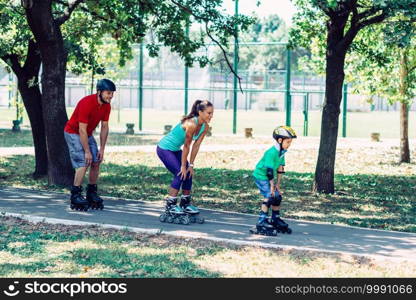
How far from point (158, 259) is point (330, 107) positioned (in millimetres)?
6871

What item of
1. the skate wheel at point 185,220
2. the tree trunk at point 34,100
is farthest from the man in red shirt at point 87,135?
the tree trunk at point 34,100

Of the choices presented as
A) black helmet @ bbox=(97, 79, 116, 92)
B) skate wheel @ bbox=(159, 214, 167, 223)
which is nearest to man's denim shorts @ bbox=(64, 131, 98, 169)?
black helmet @ bbox=(97, 79, 116, 92)

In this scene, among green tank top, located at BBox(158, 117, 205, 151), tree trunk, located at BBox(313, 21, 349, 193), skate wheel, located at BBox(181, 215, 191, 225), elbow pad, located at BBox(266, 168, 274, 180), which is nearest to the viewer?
elbow pad, located at BBox(266, 168, 274, 180)

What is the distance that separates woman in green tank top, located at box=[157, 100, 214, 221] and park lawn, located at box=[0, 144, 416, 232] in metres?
1.90

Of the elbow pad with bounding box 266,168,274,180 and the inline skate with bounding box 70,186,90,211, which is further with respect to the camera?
the inline skate with bounding box 70,186,90,211

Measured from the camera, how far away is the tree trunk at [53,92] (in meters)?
12.4

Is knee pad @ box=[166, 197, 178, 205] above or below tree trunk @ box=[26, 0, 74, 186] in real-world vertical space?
below

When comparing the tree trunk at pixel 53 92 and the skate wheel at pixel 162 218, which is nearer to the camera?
the skate wheel at pixel 162 218

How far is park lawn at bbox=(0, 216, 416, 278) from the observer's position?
22.2 feet

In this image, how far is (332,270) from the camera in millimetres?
6945

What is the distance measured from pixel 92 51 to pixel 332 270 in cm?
1009

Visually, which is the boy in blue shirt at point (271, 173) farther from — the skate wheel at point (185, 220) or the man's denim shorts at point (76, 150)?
the man's denim shorts at point (76, 150)

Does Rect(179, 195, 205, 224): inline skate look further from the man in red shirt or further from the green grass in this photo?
the green grass

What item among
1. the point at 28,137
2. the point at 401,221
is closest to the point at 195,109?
the point at 401,221
